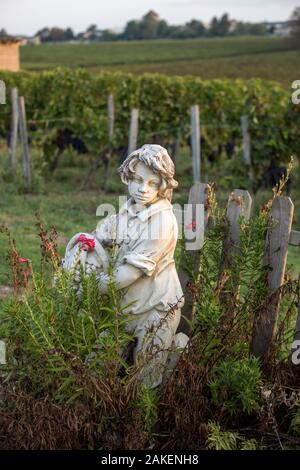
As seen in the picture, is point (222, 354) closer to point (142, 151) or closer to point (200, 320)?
point (200, 320)

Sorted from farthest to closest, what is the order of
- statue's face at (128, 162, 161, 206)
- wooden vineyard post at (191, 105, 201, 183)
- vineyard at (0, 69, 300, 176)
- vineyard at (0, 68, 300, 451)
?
vineyard at (0, 69, 300, 176) < wooden vineyard post at (191, 105, 201, 183) < statue's face at (128, 162, 161, 206) < vineyard at (0, 68, 300, 451)

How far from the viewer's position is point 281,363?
5.13m

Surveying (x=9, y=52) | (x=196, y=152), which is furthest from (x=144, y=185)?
(x=9, y=52)

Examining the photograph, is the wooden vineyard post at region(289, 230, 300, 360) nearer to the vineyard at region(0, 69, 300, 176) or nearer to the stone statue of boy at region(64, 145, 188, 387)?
the stone statue of boy at region(64, 145, 188, 387)

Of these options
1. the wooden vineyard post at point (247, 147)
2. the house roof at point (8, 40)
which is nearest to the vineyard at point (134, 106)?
the wooden vineyard post at point (247, 147)

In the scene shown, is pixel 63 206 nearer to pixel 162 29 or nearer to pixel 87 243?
pixel 87 243

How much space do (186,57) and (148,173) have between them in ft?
173

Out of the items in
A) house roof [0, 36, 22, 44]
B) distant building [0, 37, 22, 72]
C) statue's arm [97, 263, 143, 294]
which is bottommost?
statue's arm [97, 263, 143, 294]

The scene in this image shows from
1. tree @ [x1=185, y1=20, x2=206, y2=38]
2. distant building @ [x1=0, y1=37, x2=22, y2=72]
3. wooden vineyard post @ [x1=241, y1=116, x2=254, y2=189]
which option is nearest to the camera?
wooden vineyard post @ [x1=241, y1=116, x2=254, y2=189]

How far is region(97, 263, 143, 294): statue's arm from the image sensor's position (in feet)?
15.3

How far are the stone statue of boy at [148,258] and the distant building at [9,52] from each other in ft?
110

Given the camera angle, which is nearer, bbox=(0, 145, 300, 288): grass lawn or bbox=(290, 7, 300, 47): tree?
bbox=(0, 145, 300, 288): grass lawn

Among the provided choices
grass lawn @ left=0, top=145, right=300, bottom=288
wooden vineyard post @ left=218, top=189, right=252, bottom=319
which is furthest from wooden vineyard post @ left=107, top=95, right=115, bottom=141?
wooden vineyard post @ left=218, top=189, right=252, bottom=319

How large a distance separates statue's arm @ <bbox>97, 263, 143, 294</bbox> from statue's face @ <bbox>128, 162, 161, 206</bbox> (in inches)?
16.2
